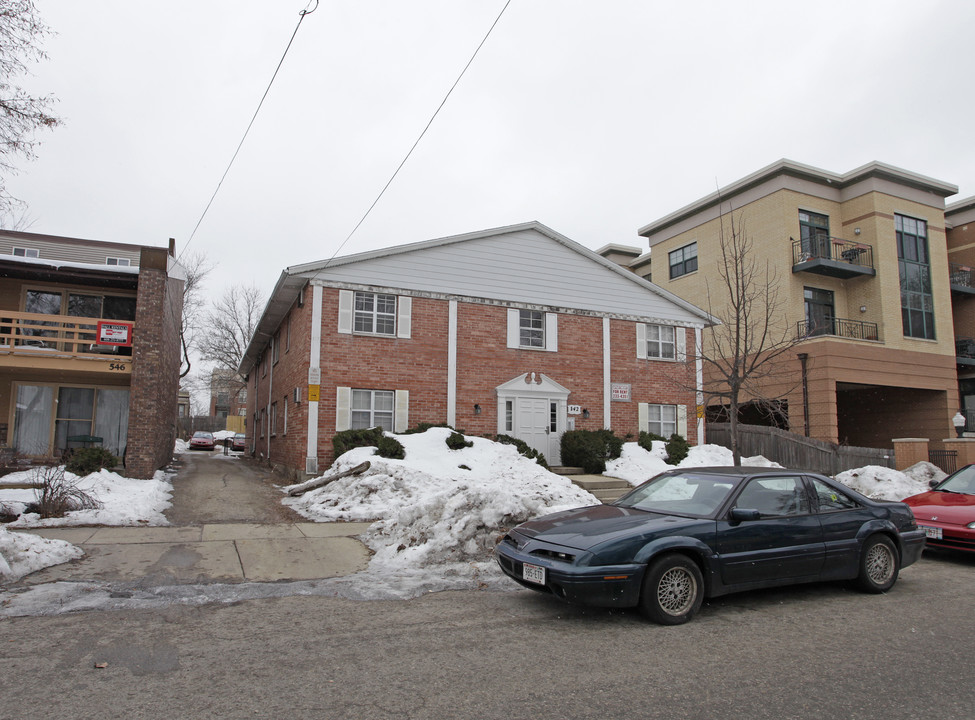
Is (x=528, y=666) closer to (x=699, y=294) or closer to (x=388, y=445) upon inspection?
(x=388, y=445)

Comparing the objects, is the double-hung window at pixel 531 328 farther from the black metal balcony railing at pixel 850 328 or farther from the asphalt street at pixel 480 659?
the black metal balcony railing at pixel 850 328


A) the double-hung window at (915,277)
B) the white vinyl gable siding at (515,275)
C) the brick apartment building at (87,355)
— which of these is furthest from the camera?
the double-hung window at (915,277)

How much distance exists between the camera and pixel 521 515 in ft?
28.6

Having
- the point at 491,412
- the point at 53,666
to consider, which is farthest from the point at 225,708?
the point at 491,412

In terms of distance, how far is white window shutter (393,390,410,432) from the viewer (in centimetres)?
1731

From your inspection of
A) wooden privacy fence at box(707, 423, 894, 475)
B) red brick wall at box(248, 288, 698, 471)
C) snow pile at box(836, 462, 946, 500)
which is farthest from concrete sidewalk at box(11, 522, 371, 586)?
wooden privacy fence at box(707, 423, 894, 475)

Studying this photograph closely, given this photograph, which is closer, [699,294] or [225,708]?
[225,708]

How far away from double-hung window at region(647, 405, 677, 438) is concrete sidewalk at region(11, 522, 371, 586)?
1252 centimetres

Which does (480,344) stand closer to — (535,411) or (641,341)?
(535,411)

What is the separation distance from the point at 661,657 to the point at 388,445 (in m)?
11.0

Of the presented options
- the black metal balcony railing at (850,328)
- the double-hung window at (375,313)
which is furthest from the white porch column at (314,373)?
the black metal balcony railing at (850,328)

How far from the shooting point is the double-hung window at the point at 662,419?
68.1ft

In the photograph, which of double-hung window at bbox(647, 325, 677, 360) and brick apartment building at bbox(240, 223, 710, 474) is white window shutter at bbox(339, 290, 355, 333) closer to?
brick apartment building at bbox(240, 223, 710, 474)

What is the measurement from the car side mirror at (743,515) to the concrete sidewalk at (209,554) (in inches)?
170
